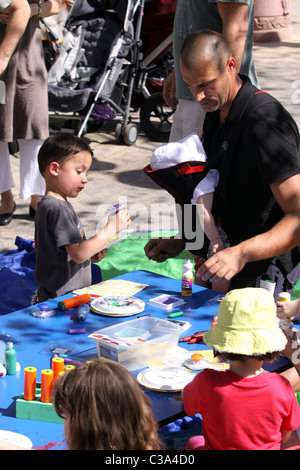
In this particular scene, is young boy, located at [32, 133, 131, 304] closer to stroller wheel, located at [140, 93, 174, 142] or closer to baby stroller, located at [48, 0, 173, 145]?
baby stroller, located at [48, 0, 173, 145]

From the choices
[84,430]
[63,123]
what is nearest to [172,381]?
[84,430]

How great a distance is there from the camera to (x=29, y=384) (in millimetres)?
2699

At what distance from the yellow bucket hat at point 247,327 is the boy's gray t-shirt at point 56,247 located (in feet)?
4.70

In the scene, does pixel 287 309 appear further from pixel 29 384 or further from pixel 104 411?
pixel 104 411

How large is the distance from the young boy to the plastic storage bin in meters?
0.71

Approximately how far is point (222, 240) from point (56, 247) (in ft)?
2.88

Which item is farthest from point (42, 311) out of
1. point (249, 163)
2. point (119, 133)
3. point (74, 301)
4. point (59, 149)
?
point (119, 133)

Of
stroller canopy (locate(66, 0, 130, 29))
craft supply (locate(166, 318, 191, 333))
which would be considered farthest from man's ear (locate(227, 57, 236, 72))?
stroller canopy (locate(66, 0, 130, 29))

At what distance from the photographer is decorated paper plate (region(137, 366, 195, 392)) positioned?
2.80 meters

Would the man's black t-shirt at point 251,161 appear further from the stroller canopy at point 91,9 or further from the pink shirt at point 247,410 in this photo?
the stroller canopy at point 91,9

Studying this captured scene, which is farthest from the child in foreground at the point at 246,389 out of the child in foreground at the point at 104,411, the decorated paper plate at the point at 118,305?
the decorated paper plate at the point at 118,305
